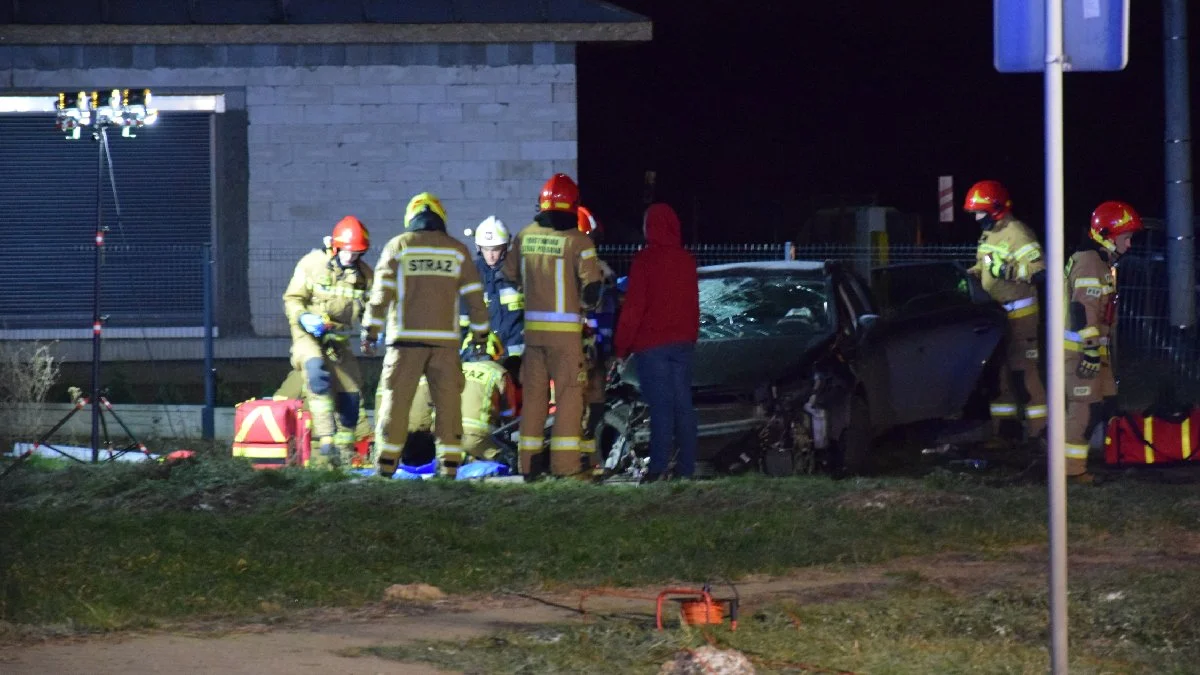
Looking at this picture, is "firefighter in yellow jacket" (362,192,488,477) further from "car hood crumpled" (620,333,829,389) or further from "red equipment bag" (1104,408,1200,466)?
"red equipment bag" (1104,408,1200,466)

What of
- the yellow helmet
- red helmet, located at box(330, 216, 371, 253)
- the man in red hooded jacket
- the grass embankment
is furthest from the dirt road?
red helmet, located at box(330, 216, 371, 253)

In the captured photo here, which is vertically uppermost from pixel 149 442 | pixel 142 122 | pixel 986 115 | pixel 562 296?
pixel 986 115

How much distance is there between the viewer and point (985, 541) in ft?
28.0

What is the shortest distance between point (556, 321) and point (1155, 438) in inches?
171

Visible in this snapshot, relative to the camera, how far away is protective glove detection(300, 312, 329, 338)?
39.1 feet

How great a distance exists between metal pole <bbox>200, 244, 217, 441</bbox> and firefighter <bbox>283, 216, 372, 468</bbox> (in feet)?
9.50

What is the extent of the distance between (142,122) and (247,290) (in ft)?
13.5

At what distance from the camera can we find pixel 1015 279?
11703 mm

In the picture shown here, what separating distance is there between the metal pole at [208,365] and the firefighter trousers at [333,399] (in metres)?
2.91

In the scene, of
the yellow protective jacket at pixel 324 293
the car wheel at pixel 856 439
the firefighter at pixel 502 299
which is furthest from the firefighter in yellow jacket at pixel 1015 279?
the yellow protective jacket at pixel 324 293

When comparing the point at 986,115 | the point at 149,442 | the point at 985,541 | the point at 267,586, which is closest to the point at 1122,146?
the point at 986,115

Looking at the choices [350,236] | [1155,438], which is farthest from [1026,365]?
[350,236]

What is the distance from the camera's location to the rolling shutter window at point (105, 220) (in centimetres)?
1670

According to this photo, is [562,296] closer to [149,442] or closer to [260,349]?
[149,442]
